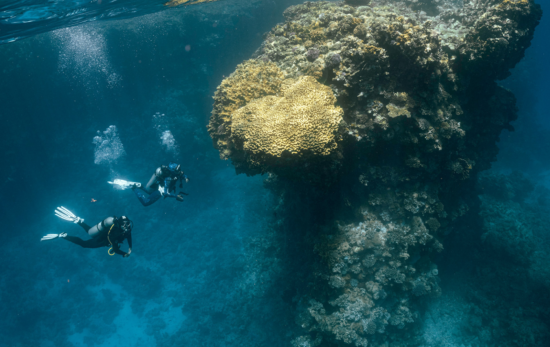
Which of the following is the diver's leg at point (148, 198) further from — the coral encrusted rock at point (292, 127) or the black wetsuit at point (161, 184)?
the coral encrusted rock at point (292, 127)

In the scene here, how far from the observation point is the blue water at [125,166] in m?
21.2

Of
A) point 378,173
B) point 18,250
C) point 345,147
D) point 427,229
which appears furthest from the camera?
point 18,250

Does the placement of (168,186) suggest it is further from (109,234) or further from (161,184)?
(109,234)

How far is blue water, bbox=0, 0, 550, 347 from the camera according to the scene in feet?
69.5

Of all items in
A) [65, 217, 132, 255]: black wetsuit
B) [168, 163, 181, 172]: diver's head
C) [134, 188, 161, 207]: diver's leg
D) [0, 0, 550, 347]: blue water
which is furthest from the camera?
[0, 0, 550, 347]: blue water

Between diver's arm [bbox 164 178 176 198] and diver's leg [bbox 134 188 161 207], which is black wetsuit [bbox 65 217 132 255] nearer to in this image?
diver's leg [bbox 134 188 161 207]

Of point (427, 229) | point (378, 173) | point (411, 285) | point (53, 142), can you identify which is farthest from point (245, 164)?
point (53, 142)

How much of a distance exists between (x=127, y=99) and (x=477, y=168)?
2893 cm

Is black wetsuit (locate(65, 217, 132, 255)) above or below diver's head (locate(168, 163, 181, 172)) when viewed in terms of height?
below

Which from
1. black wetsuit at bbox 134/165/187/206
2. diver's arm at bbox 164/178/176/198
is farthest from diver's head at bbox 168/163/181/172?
diver's arm at bbox 164/178/176/198

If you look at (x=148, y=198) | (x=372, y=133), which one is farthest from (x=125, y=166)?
(x=372, y=133)

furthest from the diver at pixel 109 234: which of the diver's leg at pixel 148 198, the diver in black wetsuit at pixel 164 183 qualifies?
the diver in black wetsuit at pixel 164 183

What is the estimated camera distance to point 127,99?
82.0 ft

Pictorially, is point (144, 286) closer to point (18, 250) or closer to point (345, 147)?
point (18, 250)
